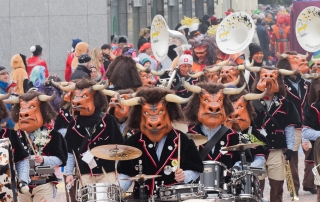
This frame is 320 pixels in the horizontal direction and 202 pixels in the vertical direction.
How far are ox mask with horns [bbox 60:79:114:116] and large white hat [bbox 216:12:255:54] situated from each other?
7769mm

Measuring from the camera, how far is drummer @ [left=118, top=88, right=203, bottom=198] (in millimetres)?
11711

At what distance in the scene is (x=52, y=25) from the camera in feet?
85.8

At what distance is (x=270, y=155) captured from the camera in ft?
49.2

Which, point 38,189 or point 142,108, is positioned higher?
point 142,108

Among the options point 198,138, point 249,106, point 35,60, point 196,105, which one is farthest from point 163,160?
point 35,60

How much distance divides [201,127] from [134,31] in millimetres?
23295

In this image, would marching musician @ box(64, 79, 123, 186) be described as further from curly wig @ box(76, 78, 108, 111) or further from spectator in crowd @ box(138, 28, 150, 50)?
spectator in crowd @ box(138, 28, 150, 50)

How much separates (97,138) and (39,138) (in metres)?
0.68

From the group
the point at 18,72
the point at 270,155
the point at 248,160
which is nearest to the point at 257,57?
the point at 18,72

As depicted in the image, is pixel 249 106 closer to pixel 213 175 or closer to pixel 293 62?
pixel 213 175

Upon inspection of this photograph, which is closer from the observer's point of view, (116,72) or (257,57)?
(116,72)

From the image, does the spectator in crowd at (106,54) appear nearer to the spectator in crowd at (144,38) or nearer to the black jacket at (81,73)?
the spectator in crowd at (144,38)

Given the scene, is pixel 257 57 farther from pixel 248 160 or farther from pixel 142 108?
pixel 142 108

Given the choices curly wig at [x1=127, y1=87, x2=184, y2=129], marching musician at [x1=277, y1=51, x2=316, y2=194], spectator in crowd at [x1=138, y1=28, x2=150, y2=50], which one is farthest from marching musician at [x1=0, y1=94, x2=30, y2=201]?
spectator in crowd at [x1=138, y1=28, x2=150, y2=50]
